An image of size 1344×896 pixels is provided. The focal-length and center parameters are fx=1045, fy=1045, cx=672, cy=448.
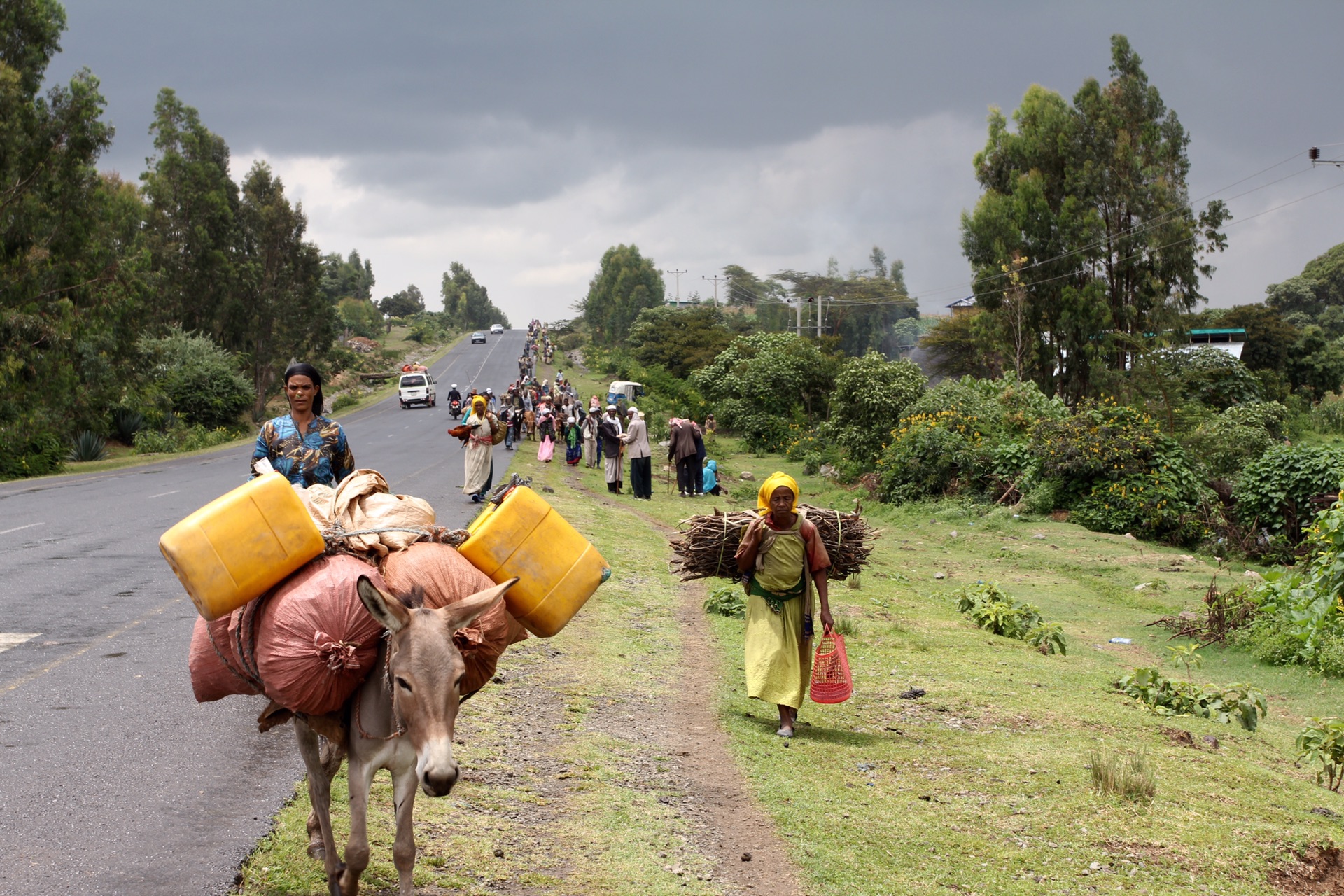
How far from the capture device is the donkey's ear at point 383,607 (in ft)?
11.2

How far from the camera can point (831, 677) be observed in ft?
25.6

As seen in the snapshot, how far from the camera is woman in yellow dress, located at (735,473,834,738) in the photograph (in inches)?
294

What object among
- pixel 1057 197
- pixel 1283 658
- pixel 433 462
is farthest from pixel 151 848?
pixel 1057 197

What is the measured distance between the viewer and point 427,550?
4047 mm

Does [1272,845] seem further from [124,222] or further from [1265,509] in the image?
[124,222]

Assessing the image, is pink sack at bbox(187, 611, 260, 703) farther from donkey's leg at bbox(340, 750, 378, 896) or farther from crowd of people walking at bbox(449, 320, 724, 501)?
crowd of people walking at bbox(449, 320, 724, 501)

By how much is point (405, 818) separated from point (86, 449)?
3082cm

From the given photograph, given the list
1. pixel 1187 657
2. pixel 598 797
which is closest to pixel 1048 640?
pixel 1187 657

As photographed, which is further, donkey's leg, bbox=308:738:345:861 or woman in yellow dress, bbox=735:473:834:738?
woman in yellow dress, bbox=735:473:834:738

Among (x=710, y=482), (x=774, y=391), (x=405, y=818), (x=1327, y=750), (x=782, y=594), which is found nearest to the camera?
(x=405, y=818)

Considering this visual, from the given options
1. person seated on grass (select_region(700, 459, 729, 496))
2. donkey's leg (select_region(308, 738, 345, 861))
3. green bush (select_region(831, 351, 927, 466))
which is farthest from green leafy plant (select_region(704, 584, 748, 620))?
green bush (select_region(831, 351, 927, 466))

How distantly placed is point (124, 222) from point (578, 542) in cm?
4693

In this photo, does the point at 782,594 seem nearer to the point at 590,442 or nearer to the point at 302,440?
the point at 302,440

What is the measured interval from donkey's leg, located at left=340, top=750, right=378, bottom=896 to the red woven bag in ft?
14.6
